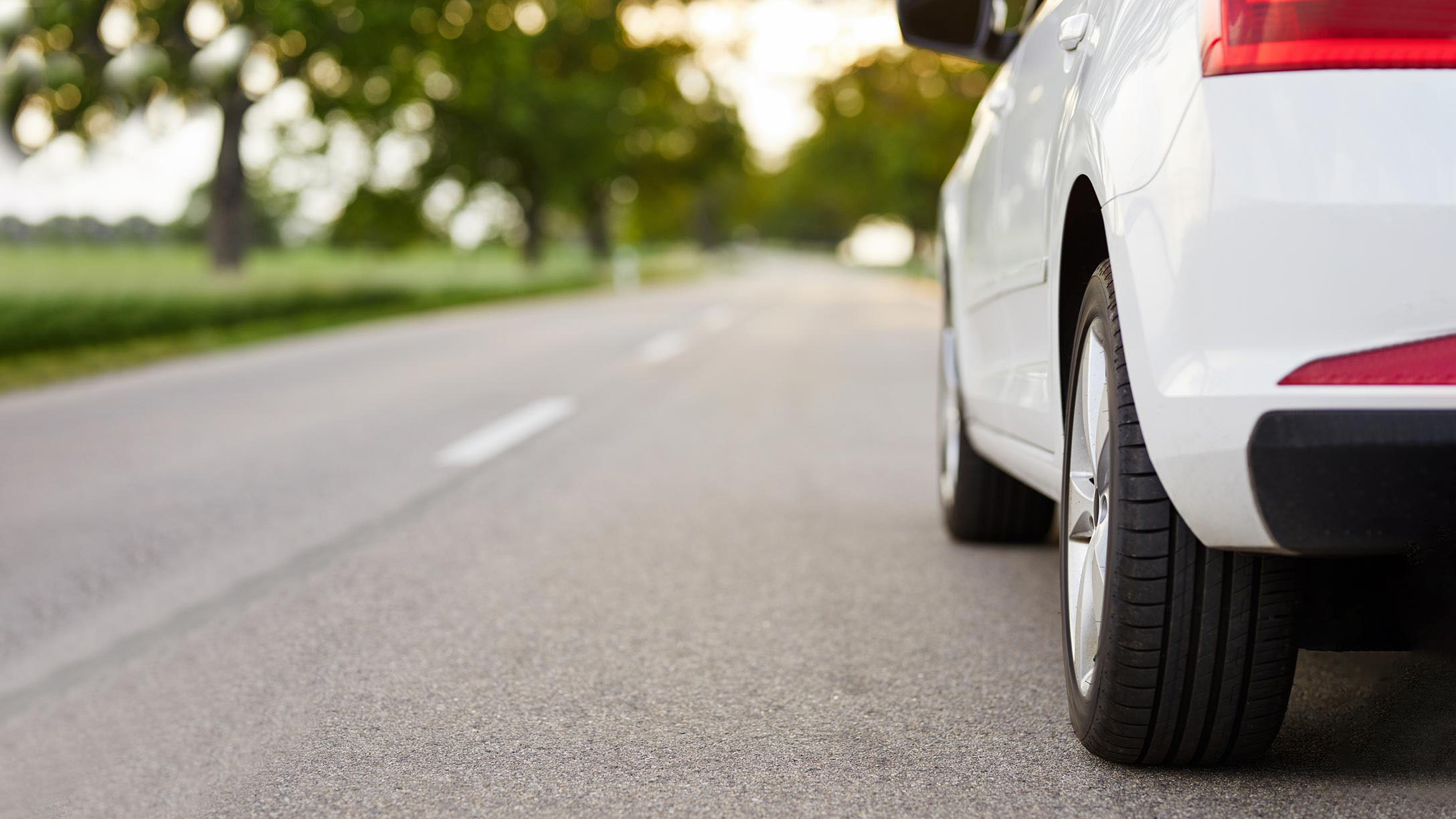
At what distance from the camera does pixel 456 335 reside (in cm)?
1602

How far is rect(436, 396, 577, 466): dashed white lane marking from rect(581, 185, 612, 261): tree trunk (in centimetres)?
3717

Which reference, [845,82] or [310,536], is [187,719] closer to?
[310,536]

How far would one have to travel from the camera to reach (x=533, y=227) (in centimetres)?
3978

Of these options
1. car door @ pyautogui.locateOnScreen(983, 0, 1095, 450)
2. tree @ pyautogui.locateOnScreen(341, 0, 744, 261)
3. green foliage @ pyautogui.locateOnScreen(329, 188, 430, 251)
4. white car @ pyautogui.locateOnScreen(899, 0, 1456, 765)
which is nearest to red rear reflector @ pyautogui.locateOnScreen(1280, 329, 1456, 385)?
white car @ pyautogui.locateOnScreen(899, 0, 1456, 765)

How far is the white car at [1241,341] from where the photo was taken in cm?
171

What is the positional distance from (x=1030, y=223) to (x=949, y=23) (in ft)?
2.94

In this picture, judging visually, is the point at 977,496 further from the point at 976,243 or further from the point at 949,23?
the point at 949,23

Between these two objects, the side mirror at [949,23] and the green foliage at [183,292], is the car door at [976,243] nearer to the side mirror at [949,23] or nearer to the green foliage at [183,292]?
the side mirror at [949,23]

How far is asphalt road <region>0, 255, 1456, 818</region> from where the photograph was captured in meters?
2.30

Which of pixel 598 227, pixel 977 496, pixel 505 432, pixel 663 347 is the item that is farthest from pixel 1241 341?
→ pixel 598 227

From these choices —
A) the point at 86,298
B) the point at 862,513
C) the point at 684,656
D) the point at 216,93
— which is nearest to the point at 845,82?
the point at 216,93

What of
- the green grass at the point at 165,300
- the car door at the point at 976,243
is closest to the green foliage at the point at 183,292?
the green grass at the point at 165,300

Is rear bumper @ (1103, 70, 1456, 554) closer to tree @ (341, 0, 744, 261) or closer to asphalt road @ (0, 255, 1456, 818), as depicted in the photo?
asphalt road @ (0, 255, 1456, 818)

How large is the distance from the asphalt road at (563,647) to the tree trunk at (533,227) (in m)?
32.5
